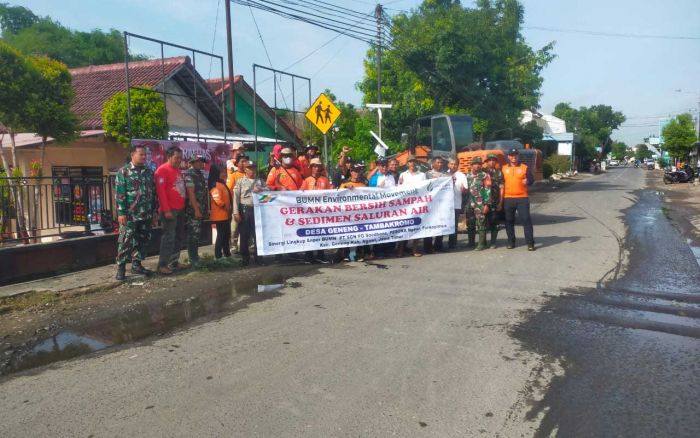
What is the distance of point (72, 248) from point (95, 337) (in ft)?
12.5

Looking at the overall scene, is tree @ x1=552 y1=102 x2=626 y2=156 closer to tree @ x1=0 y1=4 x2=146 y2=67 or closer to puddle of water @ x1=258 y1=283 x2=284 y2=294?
tree @ x1=0 y1=4 x2=146 y2=67

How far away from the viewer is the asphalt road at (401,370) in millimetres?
3686

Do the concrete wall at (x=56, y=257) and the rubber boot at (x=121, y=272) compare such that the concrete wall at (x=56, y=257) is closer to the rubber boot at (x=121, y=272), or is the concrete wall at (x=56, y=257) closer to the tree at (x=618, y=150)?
the rubber boot at (x=121, y=272)

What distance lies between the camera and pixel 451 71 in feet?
82.1

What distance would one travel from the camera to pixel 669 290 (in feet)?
23.2

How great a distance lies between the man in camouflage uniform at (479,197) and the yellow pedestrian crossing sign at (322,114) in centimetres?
439

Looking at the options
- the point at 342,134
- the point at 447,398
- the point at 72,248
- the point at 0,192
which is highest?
the point at 342,134

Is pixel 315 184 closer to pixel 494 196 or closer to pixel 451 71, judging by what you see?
pixel 494 196

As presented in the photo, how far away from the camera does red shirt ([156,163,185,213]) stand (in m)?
8.16

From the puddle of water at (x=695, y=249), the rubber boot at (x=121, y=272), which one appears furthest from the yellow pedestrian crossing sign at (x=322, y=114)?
the puddle of water at (x=695, y=249)

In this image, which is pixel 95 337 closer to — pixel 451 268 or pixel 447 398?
pixel 447 398

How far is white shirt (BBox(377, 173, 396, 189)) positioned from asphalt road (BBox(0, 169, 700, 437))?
2.81 metres

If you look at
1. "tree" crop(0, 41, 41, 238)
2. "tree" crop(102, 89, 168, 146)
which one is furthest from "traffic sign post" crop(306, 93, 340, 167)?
"tree" crop(0, 41, 41, 238)

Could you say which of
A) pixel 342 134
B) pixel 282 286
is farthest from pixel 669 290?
pixel 342 134
